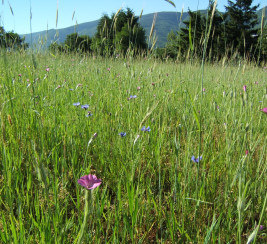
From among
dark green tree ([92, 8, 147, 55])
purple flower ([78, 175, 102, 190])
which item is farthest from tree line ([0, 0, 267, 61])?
purple flower ([78, 175, 102, 190])

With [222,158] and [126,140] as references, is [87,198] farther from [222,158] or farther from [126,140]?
[222,158]

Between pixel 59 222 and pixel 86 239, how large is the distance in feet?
0.34

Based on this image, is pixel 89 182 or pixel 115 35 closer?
pixel 89 182

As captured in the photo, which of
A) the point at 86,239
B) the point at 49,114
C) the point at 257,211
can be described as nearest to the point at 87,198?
the point at 86,239

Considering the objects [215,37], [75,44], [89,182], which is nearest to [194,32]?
[89,182]

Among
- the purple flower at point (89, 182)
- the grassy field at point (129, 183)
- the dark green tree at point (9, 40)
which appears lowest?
the grassy field at point (129, 183)

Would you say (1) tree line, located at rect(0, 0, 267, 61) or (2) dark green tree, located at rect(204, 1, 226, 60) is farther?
(1) tree line, located at rect(0, 0, 267, 61)

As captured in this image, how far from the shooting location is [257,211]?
0.86 metres

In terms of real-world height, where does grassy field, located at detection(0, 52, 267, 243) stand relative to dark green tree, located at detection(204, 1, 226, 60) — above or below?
below

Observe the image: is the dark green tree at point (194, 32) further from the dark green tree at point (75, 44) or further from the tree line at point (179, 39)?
the dark green tree at point (75, 44)

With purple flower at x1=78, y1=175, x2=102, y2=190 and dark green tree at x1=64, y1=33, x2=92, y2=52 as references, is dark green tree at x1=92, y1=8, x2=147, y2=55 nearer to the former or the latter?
dark green tree at x1=64, y1=33, x2=92, y2=52

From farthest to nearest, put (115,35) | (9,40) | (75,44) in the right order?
1. (75,44)
2. (9,40)
3. (115,35)

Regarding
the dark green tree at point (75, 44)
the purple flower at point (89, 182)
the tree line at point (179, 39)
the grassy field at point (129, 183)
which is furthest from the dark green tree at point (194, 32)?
the dark green tree at point (75, 44)

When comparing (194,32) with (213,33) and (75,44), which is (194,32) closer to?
(213,33)
